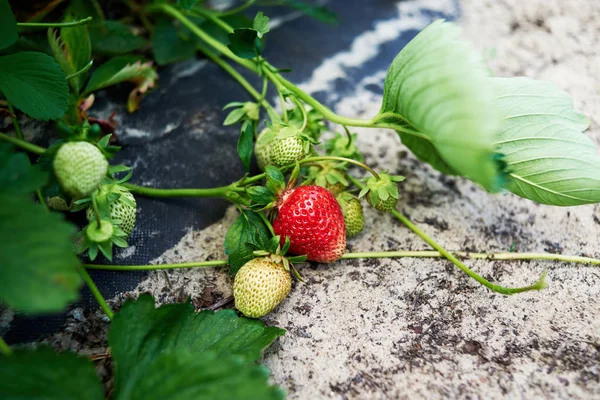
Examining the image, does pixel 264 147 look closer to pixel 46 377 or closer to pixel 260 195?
pixel 260 195

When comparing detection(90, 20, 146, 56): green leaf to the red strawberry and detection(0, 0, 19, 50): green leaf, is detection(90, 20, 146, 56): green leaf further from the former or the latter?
the red strawberry

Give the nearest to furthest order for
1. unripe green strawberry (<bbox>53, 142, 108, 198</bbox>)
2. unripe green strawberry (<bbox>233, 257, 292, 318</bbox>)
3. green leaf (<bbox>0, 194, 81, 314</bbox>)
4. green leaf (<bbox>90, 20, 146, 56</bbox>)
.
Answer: green leaf (<bbox>0, 194, 81, 314</bbox>)
unripe green strawberry (<bbox>53, 142, 108, 198</bbox>)
unripe green strawberry (<bbox>233, 257, 292, 318</bbox>)
green leaf (<bbox>90, 20, 146, 56</bbox>)

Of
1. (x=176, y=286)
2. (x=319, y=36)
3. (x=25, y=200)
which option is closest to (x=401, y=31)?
(x=319, y=36)

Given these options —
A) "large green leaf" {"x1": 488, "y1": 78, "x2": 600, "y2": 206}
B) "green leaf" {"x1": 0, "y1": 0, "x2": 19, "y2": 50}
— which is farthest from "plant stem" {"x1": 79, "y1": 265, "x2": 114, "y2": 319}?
"large green leaf" {"x1": 488, "y1": 78, "x2": 600, "y2": 206}

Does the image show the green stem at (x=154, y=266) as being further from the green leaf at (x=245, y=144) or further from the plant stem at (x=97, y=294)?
the green leaf at (x=245, y=144)

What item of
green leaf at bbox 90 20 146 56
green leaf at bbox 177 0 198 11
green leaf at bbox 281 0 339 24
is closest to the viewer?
green leaf at bbox 177 0 198 11

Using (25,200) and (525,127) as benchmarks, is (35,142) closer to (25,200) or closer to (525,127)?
A: (25,200)
